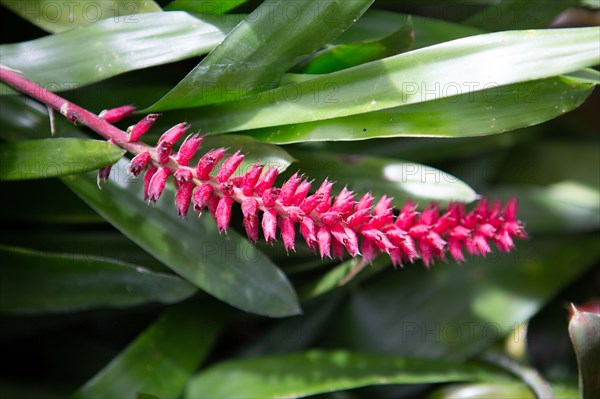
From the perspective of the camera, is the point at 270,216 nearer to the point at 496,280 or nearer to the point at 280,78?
the point at 280,78

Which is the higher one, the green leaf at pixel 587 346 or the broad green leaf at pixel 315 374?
the green leaf at pixel 587 346

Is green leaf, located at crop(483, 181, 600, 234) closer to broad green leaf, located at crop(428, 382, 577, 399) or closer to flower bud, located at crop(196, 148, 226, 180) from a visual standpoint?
broad green leaf, located at crop(428, 382, 577, 399)

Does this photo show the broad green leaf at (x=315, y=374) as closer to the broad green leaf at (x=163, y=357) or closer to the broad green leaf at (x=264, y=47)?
the broad green leaf at (x=163, y=357)

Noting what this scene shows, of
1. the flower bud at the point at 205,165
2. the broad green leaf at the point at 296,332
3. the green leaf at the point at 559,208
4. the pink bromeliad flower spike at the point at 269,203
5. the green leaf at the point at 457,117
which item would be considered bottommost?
the broad green leaf at the point at 296,332

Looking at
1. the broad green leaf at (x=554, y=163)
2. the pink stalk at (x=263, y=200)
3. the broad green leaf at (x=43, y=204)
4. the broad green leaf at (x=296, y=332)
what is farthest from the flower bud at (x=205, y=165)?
the broad green leaf at (x=554, y=163)

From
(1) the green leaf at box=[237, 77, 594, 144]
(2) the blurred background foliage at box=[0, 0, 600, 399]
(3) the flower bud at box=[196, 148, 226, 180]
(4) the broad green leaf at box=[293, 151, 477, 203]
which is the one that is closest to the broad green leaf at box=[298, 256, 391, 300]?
(2) the blurred background foliage at box=[0, 0, 600, 399]

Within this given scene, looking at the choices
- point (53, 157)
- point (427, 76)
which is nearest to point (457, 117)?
point (427, 76)

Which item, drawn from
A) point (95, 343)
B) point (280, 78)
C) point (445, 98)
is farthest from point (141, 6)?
point (95, 343)

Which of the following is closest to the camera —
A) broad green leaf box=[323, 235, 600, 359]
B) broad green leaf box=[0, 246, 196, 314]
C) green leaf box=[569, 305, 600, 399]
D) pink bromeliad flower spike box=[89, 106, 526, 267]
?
pink bromeliad flower spike box=[89, 106, 526, 267]
